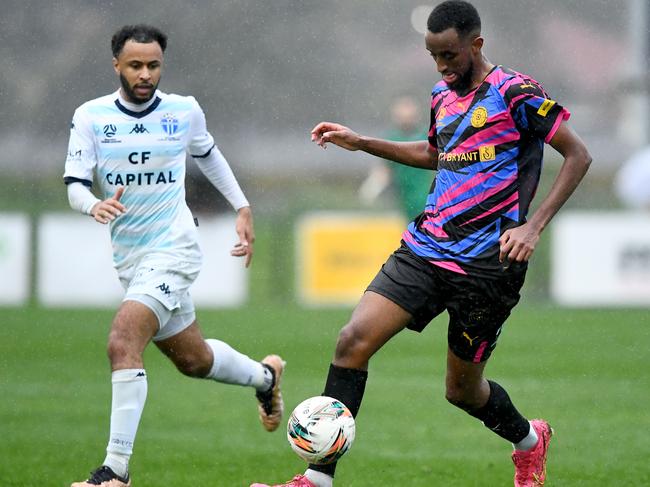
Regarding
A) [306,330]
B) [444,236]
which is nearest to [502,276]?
[444,236]

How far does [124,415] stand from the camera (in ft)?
18.9

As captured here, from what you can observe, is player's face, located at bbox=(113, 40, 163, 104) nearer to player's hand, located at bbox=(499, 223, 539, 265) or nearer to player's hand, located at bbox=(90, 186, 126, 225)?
player's hand, located at bbox=(90, 186, 126, 225)

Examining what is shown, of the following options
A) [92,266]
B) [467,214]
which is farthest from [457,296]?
[92,266]

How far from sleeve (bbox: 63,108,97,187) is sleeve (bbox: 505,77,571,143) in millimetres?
1985

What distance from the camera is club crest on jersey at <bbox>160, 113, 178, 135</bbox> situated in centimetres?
637

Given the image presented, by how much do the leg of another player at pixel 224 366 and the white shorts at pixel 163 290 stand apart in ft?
0.26

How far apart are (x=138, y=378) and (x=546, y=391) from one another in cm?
414

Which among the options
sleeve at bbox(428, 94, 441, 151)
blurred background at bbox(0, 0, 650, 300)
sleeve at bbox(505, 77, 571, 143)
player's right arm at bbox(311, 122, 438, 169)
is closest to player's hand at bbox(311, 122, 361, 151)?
player's right arm at bbox(311, 122, 438, 169)

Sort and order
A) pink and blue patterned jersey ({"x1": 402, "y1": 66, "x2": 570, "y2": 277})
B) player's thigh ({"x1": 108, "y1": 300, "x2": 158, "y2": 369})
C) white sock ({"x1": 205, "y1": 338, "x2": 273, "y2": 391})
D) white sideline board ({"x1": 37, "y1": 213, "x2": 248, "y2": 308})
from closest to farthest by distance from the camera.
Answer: pink and blue patterned jersey ({"x1": 402, "y1": 66, "x2": 570, "y2": 277})
player's thigh ({"x1": 108, "y1": 300, "x2": 158, "y2": 369})
white sock ({"x1": 205, "y1": 338, "x2": 273, "y2": 391})
white sideline board ({"x1": 37, "y1": 213, "x2": 248, "y2": 308})

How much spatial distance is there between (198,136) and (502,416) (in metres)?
2.02

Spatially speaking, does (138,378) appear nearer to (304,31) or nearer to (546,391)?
(546,391)

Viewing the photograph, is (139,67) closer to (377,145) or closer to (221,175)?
(221,175)

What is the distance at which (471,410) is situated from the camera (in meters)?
5.93

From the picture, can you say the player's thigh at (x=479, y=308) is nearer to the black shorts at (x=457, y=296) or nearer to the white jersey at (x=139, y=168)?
the black shorts at (x=457, y=296)
